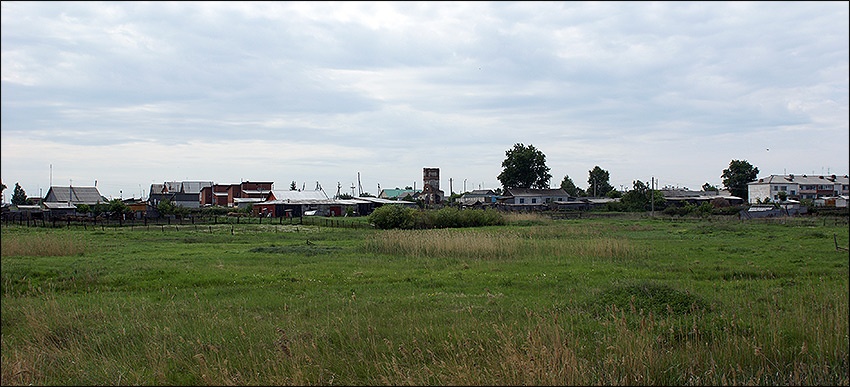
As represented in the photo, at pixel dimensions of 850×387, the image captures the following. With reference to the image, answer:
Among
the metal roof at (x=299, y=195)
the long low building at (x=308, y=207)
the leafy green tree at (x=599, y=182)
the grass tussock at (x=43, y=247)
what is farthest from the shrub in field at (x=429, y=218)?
the leafy green tree at (x=599, y=182)

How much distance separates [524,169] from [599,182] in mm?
28917

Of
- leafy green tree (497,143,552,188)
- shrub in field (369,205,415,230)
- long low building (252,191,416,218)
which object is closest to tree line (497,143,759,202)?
leafy green tree (497,143,552,188)

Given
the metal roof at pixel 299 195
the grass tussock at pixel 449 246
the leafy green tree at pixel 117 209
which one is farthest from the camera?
the metal roof at pixel 299 195

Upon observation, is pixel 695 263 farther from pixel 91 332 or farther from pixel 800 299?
pixel 91 332

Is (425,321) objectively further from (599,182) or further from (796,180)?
(599,182)

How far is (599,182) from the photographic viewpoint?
408 ft

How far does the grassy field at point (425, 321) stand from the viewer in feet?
23.6

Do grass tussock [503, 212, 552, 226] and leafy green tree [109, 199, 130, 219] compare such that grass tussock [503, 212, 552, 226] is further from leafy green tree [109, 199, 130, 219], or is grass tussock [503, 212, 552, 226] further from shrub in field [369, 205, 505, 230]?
leafy green tree [109, 199, 130, 219]

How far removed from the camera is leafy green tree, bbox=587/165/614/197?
123m

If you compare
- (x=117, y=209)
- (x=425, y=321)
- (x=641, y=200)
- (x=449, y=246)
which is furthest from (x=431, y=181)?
(x=425, y=321)

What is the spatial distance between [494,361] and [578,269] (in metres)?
12.2

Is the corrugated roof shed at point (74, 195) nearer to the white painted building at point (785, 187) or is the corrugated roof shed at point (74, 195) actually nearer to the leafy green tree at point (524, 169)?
the leafy green tree at point (524, 169)

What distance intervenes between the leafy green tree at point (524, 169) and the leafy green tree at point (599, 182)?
76.9ft

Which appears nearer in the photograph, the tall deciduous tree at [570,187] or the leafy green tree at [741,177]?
the leafy green tree at [741,177]
